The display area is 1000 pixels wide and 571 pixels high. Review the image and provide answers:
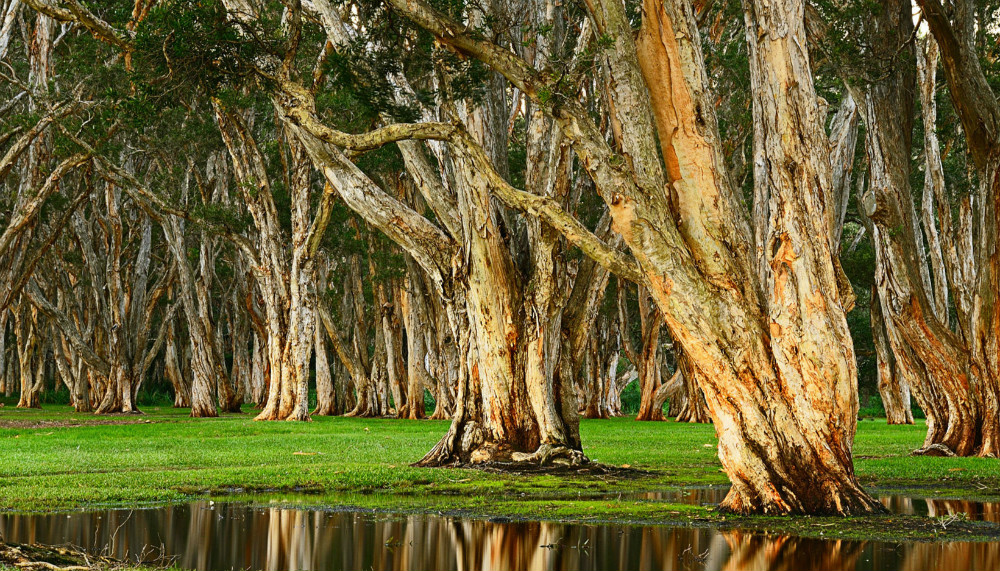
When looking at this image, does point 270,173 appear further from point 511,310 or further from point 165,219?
point 511,310

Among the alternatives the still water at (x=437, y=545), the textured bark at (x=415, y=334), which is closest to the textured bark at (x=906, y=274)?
the still water at (x=437, y=545)

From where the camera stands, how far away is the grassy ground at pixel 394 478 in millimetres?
8109

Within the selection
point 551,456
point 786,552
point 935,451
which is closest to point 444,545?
point 786,552

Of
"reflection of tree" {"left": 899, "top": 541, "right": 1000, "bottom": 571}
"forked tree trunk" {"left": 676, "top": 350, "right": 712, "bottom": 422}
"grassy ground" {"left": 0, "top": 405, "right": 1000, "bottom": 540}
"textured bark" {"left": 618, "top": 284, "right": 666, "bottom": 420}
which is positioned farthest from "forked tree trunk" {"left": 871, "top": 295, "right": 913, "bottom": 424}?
"reflection of tree" {"left": 899, "top": 541, "right": 1000, "bottom": 571}

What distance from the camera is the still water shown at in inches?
230

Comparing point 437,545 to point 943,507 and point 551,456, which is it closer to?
point 943,507

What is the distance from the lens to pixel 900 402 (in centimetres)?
3272

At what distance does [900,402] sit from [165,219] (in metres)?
24.4

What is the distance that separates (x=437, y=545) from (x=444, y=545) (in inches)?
1.9

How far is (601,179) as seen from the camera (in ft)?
28.1

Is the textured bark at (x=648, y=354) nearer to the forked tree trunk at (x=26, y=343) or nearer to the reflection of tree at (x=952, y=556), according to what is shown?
the forked tree trunk at (x=26, y=343)

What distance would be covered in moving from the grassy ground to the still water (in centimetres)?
56

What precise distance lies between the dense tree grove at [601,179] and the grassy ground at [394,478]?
0.85 meters

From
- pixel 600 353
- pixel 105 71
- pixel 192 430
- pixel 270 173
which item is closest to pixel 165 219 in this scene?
pixel 270 173
